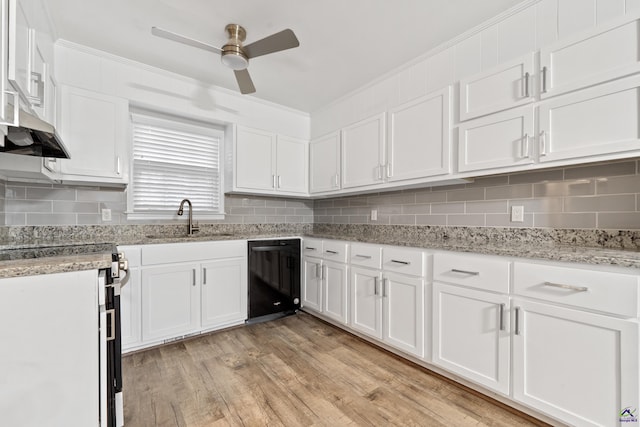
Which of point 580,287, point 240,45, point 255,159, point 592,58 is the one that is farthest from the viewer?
point 255,159

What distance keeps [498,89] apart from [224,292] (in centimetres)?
275

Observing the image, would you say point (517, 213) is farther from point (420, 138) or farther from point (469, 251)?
point (420, 138)

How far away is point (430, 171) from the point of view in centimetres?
221

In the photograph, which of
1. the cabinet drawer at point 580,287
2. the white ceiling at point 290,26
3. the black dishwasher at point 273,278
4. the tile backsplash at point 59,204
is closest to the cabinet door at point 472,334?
the cabinet drawer at point 580,287

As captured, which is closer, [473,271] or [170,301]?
[473,271]

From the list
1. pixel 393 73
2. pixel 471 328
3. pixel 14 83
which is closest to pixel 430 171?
pixel 393 73

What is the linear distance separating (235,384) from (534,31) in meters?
2.89

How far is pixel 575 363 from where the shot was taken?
1320 millimetres

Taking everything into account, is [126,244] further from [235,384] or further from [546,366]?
[546,366]

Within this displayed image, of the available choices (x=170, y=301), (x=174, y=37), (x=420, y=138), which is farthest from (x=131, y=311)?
(x=420, y=138)

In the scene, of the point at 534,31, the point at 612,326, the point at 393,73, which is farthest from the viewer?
the point at 393,73

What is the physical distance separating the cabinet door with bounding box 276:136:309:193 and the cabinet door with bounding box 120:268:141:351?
1677 mm

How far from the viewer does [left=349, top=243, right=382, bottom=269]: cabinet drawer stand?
230 cm

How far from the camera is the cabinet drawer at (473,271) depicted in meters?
1.58
